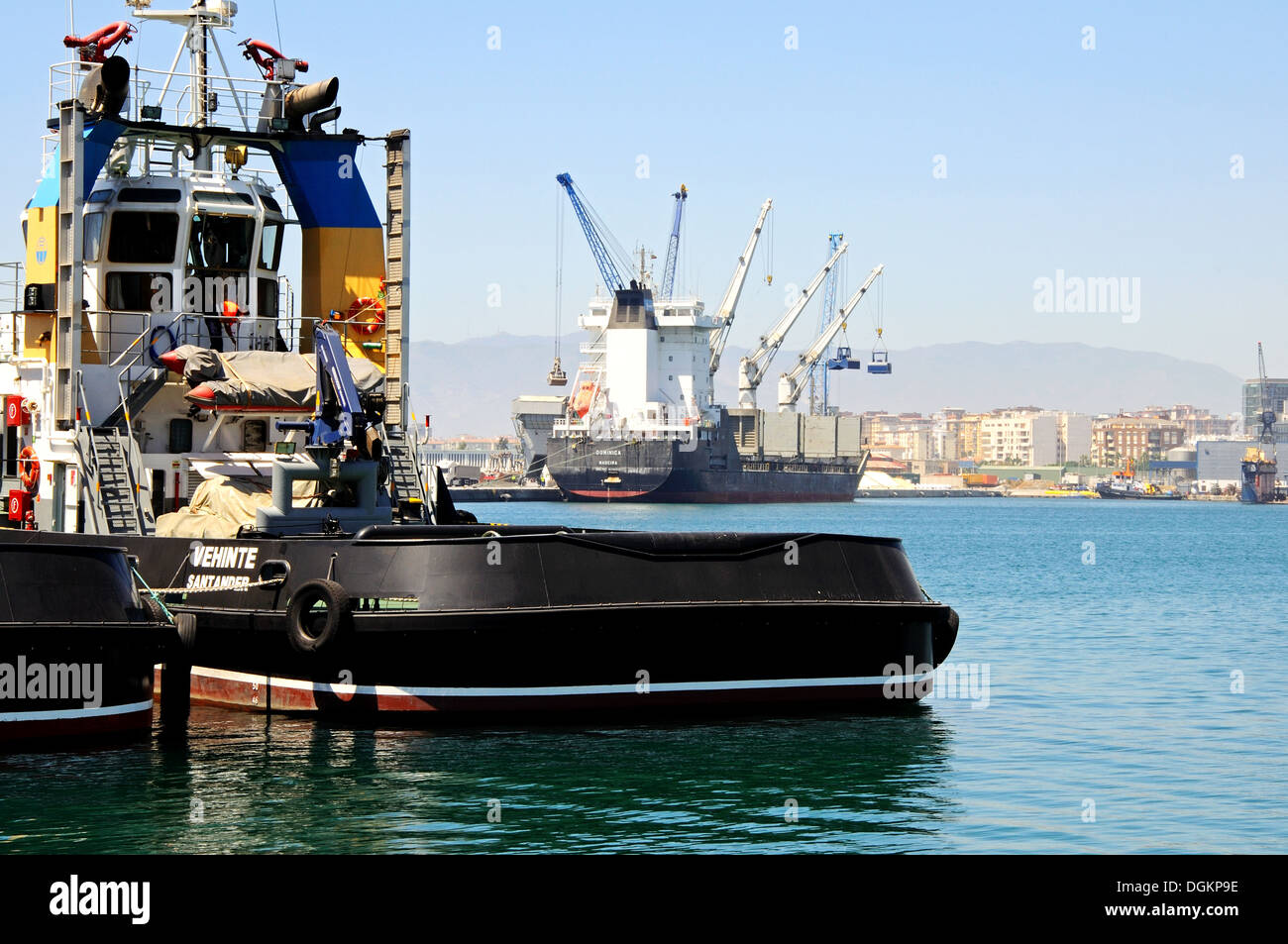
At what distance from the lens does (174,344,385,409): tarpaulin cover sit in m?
19.1

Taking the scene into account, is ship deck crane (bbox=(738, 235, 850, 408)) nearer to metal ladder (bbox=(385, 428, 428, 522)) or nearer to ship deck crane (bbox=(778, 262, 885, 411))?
ship deck crane (bbox=(778, 262, 885, 411))

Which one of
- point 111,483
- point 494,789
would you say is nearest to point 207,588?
point 111,483

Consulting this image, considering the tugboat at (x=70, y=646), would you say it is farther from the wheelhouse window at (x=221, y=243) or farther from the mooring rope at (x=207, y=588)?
the wheelhouse window at (x=221, y=243)

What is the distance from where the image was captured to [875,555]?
1606 centimetres

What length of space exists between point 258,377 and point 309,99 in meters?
4.14

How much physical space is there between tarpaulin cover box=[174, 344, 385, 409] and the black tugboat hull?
135 inches

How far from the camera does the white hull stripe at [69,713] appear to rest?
1354 cm

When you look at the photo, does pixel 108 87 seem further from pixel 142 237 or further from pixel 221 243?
pixel 221 243

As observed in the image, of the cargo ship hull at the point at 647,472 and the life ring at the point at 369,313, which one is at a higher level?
the life ring at the point at 369,313

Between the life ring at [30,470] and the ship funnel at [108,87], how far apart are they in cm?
409

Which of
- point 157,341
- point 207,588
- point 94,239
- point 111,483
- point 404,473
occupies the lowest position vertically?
point 207,588

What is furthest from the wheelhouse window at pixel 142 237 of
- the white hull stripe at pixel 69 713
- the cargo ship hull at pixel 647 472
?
the cargo ship hull at pixel 647 472

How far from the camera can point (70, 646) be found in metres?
13.7
